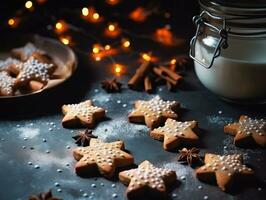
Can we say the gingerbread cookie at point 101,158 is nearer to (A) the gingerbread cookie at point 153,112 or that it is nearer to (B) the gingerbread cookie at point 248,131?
(A) the gingerbread cookie at point 153,112

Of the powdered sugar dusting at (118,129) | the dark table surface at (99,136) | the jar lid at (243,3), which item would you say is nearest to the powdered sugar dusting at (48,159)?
the dark table surface at (99,136)

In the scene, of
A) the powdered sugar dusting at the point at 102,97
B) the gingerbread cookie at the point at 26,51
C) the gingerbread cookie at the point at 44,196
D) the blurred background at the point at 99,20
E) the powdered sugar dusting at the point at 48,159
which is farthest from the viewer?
the blurred background at the point at 99,20

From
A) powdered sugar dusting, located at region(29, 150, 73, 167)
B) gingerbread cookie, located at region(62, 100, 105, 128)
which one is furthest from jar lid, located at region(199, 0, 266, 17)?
powdered sugar dusting, located at region(29, 150, 73, 167)

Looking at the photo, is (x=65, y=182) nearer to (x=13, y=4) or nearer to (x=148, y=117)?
(x=148, y=117)

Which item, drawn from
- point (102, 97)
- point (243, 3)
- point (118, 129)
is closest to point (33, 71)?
point (102, 97)

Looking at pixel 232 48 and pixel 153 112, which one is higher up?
pixel 232 48

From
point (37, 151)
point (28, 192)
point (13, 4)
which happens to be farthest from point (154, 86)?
point (13, 4)

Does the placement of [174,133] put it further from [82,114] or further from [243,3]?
[243,3]

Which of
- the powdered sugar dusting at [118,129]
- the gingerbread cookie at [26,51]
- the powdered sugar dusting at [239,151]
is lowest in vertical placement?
the powdered sugar dusting at [118,129]
